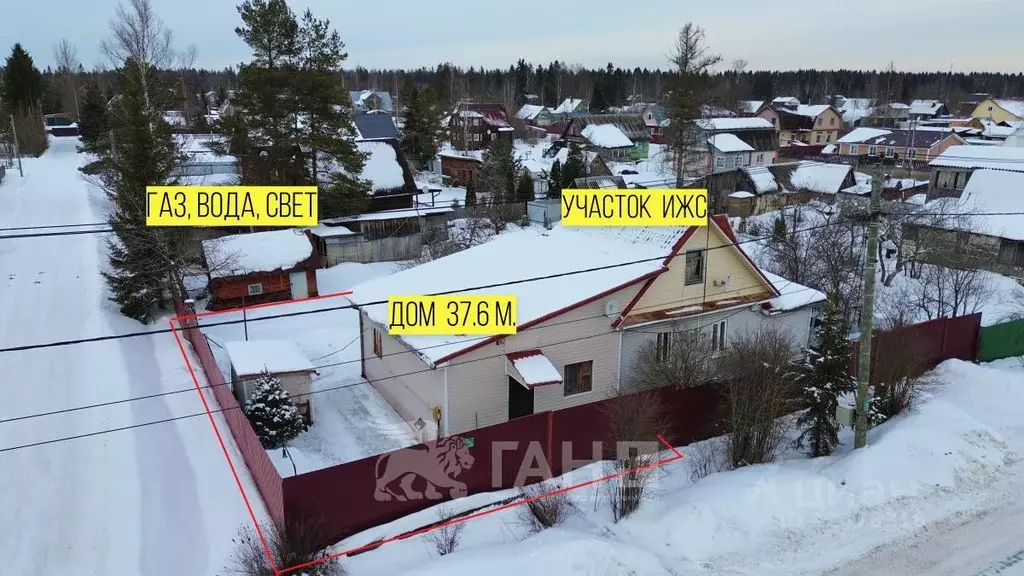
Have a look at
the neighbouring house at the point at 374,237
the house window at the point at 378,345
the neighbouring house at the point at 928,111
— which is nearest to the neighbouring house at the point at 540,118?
the neighbouring house at the point at 928,111

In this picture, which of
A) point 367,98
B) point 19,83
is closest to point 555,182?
point 19,83

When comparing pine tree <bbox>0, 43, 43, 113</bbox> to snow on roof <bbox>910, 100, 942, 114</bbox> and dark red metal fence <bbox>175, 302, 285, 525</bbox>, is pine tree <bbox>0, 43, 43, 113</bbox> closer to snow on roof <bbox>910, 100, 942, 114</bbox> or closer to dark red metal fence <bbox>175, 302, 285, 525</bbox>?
dark red metal fence <bbox>175, 302, 285, 525</bbox>

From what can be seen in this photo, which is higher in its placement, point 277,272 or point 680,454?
point 277,272

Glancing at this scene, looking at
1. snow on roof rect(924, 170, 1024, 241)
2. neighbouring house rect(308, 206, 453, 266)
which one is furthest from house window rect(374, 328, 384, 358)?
snow on roof rect(924, 170, 1024, 241)

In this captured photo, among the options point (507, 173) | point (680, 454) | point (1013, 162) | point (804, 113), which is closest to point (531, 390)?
point (680, 454)

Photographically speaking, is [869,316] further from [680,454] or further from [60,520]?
[60,520]

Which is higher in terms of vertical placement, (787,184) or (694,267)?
(787,184)

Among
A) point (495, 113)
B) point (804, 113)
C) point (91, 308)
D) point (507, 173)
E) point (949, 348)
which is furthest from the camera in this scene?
point (804, 113)

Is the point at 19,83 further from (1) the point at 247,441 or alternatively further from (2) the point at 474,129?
(1) the point at 247,441
